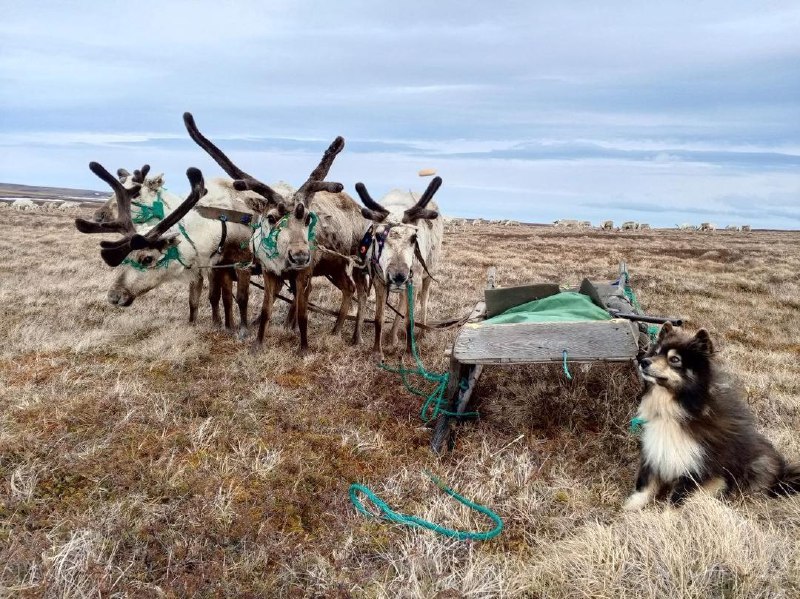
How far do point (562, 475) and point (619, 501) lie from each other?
508mm

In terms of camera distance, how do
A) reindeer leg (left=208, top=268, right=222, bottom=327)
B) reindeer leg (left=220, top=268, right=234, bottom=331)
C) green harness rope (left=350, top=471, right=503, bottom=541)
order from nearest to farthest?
1. green harness rope (left=350, top=471, right=503, bottom=541)
2. reindeer leg (left=220, top=268, right=234, bottom=331)
3. reindeer leg (left=208, top=268, right=222, bottom=327)

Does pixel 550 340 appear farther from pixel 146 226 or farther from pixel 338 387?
pixel 146 226

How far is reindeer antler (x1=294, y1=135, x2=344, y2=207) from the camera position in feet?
24.9

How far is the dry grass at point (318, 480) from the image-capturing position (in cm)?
322

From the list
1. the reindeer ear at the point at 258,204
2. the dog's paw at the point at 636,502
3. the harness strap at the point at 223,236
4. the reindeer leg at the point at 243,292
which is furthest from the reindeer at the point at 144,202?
the dog's paw at the point at 636,502

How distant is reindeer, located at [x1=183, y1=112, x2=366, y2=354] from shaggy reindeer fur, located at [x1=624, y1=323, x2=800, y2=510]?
182 inches

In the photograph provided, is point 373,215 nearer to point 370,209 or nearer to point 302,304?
point 370,209

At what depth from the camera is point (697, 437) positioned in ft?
12.9

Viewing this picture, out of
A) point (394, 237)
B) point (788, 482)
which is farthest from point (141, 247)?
point (788, 482)

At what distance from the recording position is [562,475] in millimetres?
4680

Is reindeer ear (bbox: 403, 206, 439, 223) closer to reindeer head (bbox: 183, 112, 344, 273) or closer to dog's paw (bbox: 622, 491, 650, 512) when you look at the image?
reindeer head (bbox: 183, 112, 344, 273)

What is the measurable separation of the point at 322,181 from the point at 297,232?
3.06ft

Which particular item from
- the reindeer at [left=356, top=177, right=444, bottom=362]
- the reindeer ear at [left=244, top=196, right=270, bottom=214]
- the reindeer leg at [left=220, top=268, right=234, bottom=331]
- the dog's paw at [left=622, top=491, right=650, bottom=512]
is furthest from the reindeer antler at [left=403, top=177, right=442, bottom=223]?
the dog's paw at [left=622, top=491, right=650, bottom=512]

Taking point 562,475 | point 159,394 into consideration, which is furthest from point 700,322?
point 159,394
